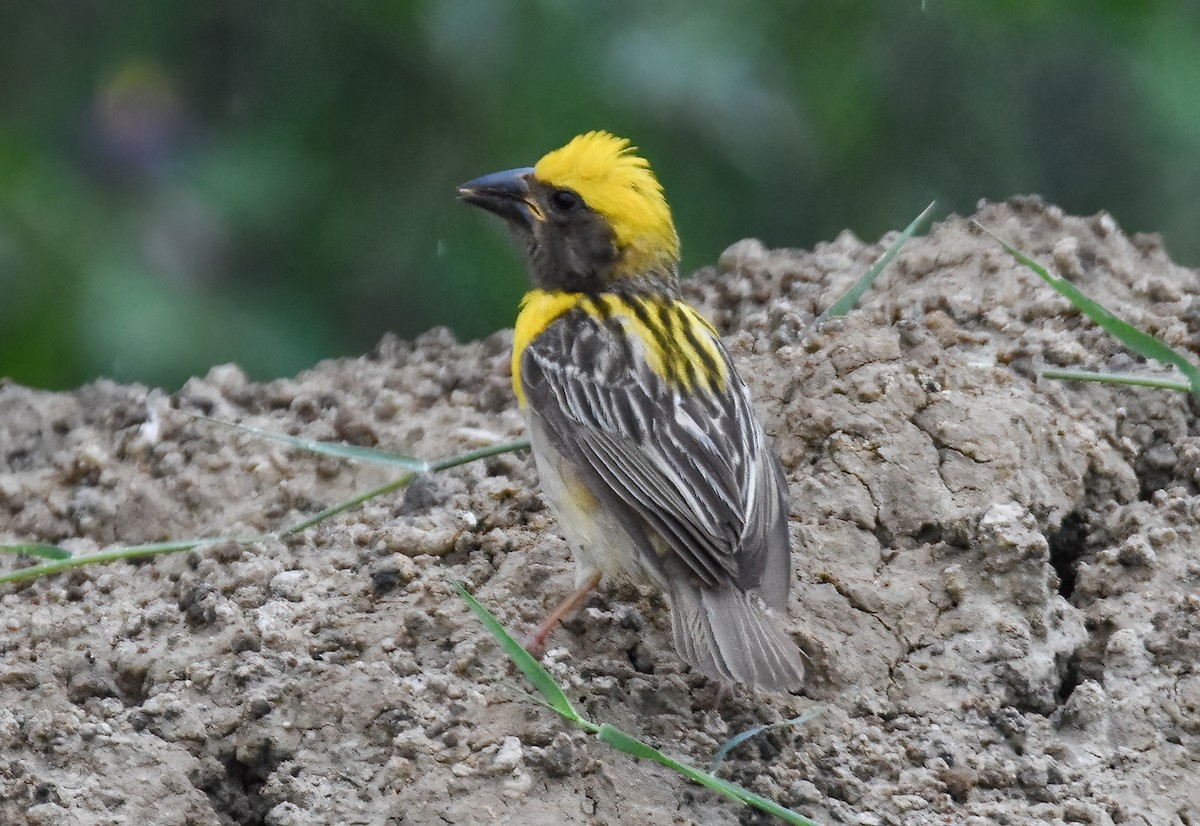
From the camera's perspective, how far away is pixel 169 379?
6.57 metres

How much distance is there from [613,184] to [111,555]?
5.83 feet

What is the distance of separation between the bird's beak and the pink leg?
134cm

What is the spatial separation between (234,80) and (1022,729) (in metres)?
4.79

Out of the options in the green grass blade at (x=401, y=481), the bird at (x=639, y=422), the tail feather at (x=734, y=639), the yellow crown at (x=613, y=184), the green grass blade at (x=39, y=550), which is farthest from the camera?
the yellow crown at (x=613, y=184)

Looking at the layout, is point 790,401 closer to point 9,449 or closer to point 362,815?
point 362,815

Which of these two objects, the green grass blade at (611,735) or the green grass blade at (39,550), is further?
the green grass blade at (39,550)

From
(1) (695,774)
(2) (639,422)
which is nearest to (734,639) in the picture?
(1) (695,774)

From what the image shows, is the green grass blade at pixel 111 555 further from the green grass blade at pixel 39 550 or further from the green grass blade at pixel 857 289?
the green grass blade at pixel 857 289

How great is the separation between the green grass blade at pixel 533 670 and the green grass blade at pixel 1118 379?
1813mm

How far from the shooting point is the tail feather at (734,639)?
3.83 metres

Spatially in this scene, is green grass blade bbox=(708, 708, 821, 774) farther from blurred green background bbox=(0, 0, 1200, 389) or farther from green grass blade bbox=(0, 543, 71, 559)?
blurred green background bbox=(0, 0, 1200, 389)

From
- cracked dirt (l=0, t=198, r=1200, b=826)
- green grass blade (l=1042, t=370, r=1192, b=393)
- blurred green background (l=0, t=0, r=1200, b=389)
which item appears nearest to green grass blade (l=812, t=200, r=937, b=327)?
cracked dirt (l=0, t=198, r=1200, b=826)

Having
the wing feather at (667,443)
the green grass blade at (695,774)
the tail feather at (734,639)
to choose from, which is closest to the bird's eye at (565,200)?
the wing feather at (667,443)

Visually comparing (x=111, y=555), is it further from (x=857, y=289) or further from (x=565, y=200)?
Answer: (x=857, y=289)
